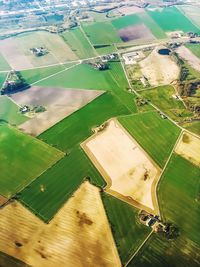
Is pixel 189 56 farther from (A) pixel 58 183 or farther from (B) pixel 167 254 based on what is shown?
(B) pixel 167 254

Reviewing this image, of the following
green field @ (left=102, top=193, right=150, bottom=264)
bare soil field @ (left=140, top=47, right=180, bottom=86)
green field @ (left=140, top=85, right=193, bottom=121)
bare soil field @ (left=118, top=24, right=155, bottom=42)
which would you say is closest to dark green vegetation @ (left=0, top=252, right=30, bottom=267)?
green field @ (left=102, top=193, right=150, bottom=264)

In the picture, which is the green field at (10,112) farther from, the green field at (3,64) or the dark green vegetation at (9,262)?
the dark green vegetation at (9,262)

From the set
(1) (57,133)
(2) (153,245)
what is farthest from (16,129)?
(2) (153,245)

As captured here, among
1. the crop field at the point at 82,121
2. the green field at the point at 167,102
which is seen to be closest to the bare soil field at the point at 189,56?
the green field at the point at 167,102

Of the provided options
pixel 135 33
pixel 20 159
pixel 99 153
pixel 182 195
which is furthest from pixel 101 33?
pixel 182 195

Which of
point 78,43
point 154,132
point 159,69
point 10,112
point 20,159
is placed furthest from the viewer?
point 78,43

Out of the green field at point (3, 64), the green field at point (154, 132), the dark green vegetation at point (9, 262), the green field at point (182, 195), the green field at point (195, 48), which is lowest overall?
the dark green vegetation at point (9, 262)
